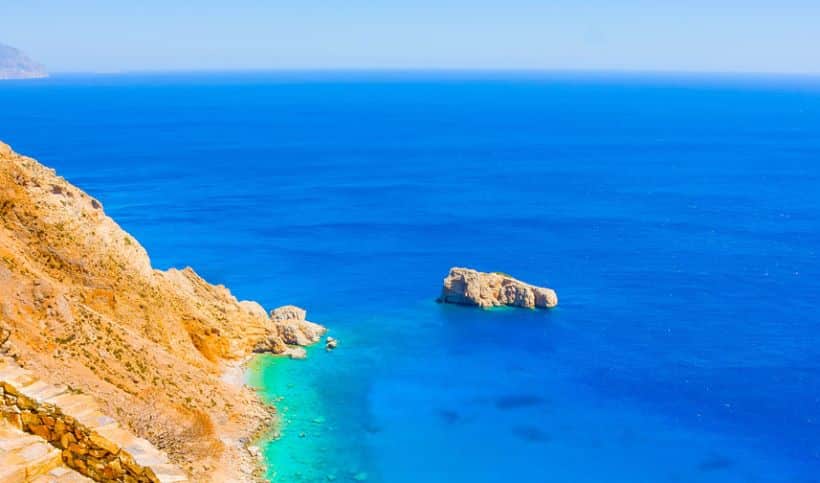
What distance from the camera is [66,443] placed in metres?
17.2

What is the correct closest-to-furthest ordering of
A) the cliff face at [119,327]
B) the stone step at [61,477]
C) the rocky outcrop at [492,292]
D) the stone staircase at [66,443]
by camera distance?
the stone step at [61,477] < the stone staircase at [66,443] < the cliff face at [119,327] < the rocky outcrop at [492,292]

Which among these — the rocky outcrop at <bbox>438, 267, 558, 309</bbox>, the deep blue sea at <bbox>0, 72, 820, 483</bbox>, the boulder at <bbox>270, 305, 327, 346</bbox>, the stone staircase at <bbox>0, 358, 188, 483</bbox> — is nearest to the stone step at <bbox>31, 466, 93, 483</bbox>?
the stone staircase at <bbox>0, 358, 188, 483</bbox>

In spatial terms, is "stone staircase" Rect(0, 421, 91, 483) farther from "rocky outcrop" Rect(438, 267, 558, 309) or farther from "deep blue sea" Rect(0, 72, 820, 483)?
"rocky outcrop" Rect(438, 267, 558, 309)

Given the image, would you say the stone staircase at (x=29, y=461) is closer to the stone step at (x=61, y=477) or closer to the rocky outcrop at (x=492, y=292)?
the stone step at (x=61, y=477)

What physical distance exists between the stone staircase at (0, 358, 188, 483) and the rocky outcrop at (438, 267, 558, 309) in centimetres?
6361

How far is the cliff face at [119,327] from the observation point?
1676 inches

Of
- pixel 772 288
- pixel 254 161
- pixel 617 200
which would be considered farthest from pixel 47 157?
pixel 772 288

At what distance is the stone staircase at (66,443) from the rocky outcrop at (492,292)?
63608 mm

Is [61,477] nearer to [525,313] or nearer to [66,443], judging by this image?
[66,443]

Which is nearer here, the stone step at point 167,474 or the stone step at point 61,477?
the stone step at point 61,477

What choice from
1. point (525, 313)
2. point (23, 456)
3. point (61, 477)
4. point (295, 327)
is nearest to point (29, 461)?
point (23, 456)

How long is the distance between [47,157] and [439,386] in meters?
148

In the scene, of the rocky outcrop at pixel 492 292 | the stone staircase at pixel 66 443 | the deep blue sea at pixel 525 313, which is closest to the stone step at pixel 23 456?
the stone staircase at pixel 66 443

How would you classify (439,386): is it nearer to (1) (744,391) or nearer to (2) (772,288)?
(1) (744,391)
